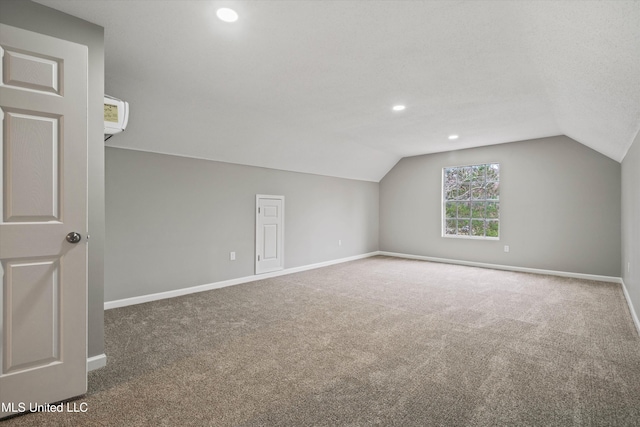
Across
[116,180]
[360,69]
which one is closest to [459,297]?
[360,69]

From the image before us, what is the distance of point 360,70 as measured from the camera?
286cm

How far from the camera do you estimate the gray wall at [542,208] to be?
5.06 m

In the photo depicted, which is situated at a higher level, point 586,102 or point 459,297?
point 586,102

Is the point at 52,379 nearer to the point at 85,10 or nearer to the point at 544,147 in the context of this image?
the point at 85,10

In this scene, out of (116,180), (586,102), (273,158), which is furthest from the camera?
(273,158)

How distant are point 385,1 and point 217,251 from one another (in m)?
3.87

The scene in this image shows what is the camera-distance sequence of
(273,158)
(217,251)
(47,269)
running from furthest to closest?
(273,158) < (217,251) < (47,269)

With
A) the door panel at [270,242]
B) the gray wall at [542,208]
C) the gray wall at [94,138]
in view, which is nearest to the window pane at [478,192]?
the gray wall at [542,208]

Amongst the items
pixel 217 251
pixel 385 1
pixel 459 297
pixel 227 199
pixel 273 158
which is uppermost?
pixel 385 1

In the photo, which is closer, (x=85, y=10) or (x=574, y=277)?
(x=85, y=10)

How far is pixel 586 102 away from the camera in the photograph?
10.1 ft

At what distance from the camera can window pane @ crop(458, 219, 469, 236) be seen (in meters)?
6.62

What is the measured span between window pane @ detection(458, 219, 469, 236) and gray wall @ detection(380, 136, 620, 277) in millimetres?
187

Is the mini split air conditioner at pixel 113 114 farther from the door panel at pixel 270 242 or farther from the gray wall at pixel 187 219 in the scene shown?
the door panel at pixel 270 242
